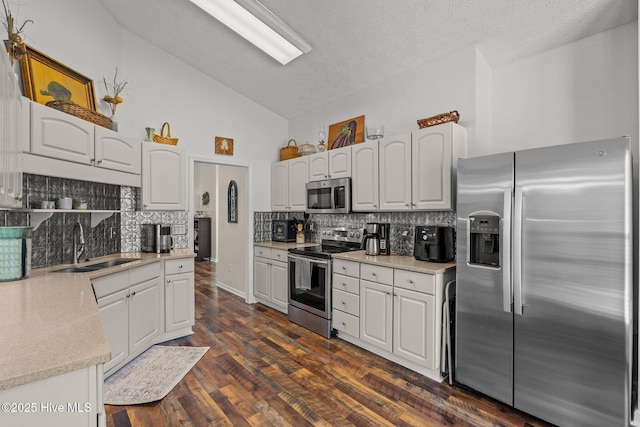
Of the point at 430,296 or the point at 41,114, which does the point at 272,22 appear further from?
the point at 430,296

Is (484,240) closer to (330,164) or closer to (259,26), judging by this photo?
(330,164)

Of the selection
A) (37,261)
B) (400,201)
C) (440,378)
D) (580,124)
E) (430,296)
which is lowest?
(440,378)

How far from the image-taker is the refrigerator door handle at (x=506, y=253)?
6.98ft

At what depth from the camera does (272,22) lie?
9.52 feet

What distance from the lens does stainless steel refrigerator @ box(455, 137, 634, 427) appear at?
5.83ft

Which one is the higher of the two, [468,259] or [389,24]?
[389,24]

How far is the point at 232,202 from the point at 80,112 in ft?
9.27

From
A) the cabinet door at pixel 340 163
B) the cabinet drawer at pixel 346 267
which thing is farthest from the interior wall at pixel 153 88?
the cabinet drawer at pixel 346 267

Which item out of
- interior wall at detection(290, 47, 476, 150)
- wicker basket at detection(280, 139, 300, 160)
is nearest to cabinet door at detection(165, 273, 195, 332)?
wicker basket at detection(280, 139, 300, 160)

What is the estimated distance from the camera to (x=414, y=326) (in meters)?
2.61

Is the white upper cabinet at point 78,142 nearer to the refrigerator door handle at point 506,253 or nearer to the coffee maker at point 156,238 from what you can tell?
the coffee maker at point 156,238

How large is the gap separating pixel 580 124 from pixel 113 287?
392cm

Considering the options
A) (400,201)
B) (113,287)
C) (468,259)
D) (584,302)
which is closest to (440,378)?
(468,259)

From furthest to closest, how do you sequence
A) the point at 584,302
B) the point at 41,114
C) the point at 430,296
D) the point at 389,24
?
A: the point at 389,24
the point at 430,296
the point at 41,114
the point at 584,302
